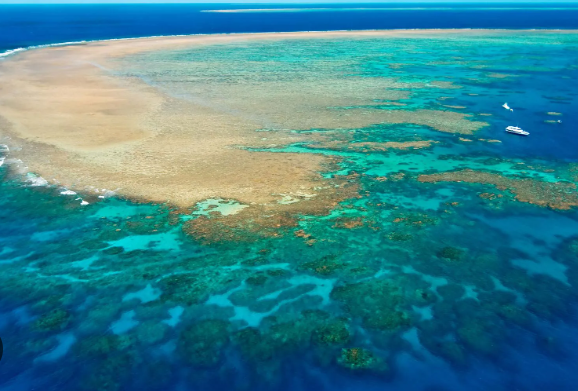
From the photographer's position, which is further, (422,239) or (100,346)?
(422,239)

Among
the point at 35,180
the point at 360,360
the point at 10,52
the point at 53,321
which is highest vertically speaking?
the point at 10,52

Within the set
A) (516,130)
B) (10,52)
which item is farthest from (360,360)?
(10,52)

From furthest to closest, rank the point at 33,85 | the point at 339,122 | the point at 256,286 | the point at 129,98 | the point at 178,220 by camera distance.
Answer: the point at 33,85 → the point at 129,98 → the point at 339,122 → the point at 178,220 → the point at 256,286

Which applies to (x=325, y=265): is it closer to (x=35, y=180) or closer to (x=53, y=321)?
(x=53, y=321)

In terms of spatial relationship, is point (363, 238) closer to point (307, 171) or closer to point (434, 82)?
point (307, 171)

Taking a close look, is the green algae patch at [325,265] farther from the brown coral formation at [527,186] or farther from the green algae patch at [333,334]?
the brown coral formation at [527,186]

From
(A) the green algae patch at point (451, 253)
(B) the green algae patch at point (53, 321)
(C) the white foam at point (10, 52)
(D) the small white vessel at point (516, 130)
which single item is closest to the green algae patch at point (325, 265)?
(A) the green algae patch at point (451, 253)

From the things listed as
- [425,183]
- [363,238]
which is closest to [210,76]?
[425,183]

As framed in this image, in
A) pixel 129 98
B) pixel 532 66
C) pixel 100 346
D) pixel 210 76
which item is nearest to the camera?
pixel 100 346
